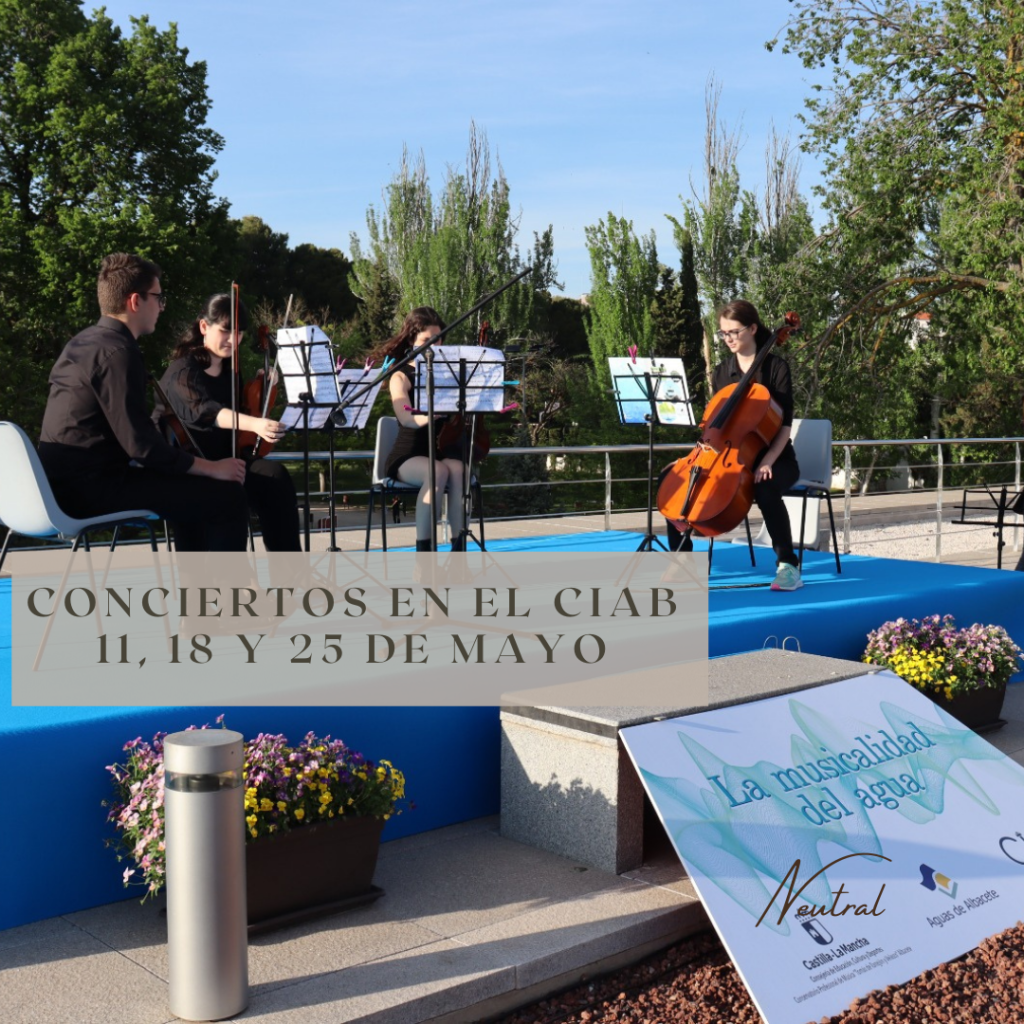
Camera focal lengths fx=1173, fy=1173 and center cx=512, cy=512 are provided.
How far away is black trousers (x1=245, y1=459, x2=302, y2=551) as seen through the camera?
401cm

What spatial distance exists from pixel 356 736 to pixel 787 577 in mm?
2361

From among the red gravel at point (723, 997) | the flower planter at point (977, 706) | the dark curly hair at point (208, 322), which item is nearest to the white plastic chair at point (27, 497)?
the dark curly hair at point (208, 322)

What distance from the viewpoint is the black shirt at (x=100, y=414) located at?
10.6 ft

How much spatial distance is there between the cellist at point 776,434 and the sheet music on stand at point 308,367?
167cm

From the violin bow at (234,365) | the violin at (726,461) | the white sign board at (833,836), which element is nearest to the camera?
the white sign board at (833,836)

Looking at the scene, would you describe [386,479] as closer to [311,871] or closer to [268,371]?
[268,371]

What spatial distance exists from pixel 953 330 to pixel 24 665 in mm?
15405

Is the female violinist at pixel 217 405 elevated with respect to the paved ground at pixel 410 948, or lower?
elevated

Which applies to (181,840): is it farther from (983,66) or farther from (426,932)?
(983,66)

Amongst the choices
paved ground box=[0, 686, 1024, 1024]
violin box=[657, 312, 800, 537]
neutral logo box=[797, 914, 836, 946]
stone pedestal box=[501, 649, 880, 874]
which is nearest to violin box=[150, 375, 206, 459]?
stone pedestal box=[501, 649, 880, 874]

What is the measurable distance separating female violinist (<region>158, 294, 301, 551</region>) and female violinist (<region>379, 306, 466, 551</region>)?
525mm

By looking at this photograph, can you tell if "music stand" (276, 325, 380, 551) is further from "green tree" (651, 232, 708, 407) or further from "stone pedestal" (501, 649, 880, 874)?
"green tree" (651, 232, 708, 407)

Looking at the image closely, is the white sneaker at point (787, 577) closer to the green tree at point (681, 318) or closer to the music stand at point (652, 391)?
the music stand at point (652, 391)

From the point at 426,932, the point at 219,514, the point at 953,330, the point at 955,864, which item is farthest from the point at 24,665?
the point at 953,330
